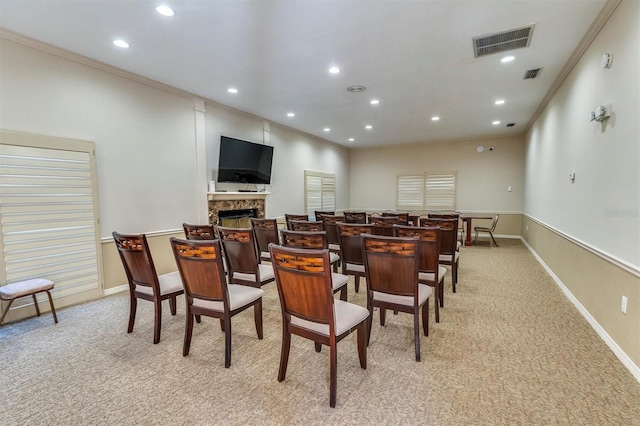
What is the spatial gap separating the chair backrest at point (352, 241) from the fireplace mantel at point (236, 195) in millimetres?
2837

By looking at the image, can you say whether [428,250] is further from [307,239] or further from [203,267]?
[203,267]

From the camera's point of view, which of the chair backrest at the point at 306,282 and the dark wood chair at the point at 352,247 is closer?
the chair backrest at the point at 306,282

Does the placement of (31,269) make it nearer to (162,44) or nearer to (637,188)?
(162,44)

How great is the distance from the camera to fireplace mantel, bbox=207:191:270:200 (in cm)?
517

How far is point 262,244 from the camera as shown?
3801 millimetres

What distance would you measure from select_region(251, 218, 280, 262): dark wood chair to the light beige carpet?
882 millimetres

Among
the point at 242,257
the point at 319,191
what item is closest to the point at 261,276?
the point at 242,257

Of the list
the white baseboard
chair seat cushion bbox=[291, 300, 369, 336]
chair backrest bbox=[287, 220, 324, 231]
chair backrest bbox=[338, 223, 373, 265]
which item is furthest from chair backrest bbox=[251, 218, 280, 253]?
the white baseboard

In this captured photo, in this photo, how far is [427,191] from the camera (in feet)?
29.9

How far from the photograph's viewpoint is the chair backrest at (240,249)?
2.77m

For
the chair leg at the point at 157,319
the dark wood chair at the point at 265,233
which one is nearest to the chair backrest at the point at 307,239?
the dark wood chair at the point at 265,233

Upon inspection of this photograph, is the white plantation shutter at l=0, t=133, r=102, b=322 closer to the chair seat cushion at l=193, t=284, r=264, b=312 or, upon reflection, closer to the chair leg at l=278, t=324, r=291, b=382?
the chair seat cushion at l=193, t=284, r=264, b=312

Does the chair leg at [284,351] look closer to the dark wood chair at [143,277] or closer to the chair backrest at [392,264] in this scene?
the chair backrest at [392,264]

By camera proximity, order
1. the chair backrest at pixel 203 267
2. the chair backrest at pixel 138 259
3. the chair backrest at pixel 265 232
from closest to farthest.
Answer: the chair backrest at pixel 203 267 → the chair backrest at pixel 138 259 → the chair backrest at pixel 265 232
